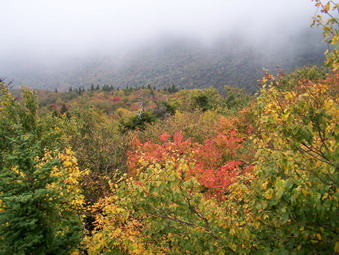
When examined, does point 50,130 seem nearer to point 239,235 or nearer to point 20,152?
point 20,152

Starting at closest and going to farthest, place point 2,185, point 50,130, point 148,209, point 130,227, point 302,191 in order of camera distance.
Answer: point 302,191
point 148,209
point 2,185
point 130,227
point 50,130

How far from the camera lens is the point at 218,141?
Answer: 21703mm

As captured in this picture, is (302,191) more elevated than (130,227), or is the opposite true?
(302,191)

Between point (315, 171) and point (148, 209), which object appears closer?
point (315, 171)

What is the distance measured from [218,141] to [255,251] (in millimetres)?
16022

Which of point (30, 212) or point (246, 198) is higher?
point (246, 198)

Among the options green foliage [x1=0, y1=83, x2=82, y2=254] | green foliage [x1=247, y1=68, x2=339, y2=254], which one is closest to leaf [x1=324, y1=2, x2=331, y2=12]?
green foliage [x1=247, y1=68, x2=339, y2=254]

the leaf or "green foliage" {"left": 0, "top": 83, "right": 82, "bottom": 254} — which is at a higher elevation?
the leaf

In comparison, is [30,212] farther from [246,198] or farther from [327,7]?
[327,7]

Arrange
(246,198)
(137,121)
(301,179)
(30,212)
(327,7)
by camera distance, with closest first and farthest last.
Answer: (301,179) < (327,7) < (246,198) < (30,212) < (137,121)

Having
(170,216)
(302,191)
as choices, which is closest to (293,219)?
(302,191)

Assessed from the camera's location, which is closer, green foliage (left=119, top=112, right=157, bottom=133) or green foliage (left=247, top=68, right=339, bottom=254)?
green foliage (left=247, top=68, right=339, bottom=254)

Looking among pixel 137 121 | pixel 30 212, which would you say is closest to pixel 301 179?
pixel 30 212

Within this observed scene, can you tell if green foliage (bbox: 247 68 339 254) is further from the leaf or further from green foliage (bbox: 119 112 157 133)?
green foliage (bbox: 119 112 157 133)
